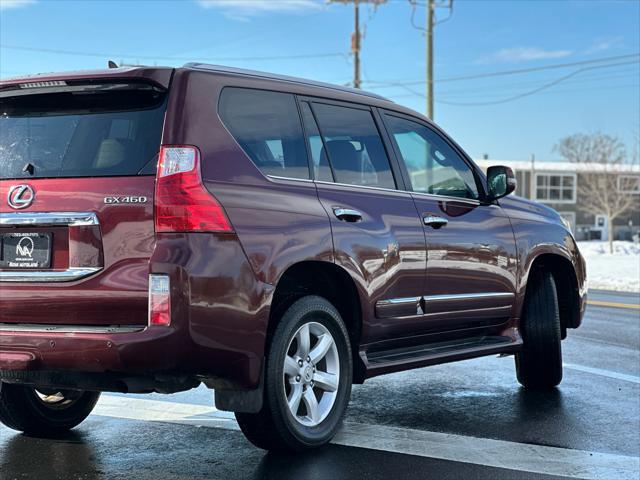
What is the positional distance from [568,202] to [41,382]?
211 feet

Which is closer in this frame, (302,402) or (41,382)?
(41,382)

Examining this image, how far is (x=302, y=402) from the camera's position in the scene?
182 inches

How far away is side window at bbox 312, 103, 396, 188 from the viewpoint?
16.7 feet

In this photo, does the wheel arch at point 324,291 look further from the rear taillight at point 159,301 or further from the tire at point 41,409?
the tire at point 41,409

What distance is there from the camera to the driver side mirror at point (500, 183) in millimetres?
6164

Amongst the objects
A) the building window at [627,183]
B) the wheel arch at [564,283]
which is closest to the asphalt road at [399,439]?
the wheel arch at [564,283]

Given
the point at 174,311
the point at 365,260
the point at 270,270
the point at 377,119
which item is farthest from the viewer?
the point at 377,119

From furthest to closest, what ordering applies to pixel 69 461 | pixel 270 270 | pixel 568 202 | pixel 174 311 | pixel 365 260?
pixel 568 202 → pixel 365 260 → pixel 69 461 → pixel 270 270 → pixel 174 311

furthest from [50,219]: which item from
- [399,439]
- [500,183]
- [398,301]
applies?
[500,183]

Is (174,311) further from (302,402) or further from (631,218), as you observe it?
Answer: (631,218)

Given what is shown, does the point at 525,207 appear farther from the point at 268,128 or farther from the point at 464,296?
the point at 268,128

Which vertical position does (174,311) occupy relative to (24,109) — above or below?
below

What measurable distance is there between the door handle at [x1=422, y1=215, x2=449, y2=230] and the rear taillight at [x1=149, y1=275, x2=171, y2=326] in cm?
206

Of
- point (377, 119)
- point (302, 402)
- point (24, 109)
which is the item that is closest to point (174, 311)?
point (302, 402)
